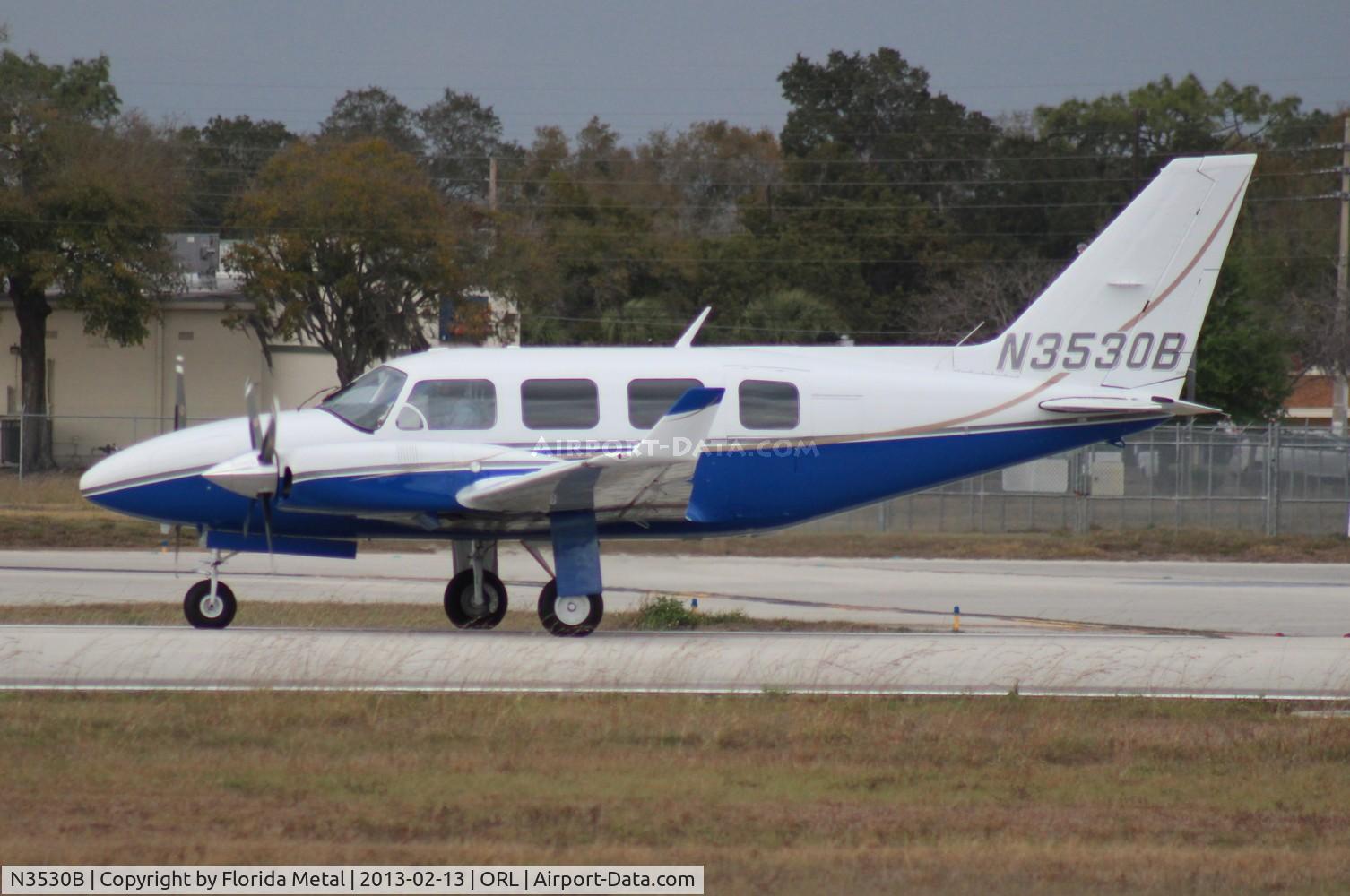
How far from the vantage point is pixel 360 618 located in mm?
17438

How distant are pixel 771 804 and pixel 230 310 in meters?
43.9

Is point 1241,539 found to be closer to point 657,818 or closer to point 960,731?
point 960,731

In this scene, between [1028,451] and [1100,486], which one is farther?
[1100,486]

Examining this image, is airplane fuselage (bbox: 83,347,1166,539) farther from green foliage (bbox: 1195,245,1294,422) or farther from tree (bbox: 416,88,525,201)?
tree (bbox: 416,88,525,201)

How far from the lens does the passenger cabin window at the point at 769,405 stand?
577 inches

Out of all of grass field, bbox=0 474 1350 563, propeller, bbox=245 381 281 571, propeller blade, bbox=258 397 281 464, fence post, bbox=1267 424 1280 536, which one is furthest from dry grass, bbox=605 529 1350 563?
propeller blade, bbox=258 397 281 464

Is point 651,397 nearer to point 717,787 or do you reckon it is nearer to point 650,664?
point 650,664

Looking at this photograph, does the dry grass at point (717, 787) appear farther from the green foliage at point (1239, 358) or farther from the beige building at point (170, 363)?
the beige building at point (170, 363)

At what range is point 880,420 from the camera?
49.1 feet

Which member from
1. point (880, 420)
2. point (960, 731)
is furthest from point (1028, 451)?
point (960, 731)

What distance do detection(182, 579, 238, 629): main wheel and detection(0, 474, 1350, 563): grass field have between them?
15.0 m

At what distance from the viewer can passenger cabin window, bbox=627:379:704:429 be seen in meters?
14.4

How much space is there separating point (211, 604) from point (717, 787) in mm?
7186

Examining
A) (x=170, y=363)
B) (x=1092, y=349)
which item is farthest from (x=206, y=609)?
(x=170, y=363)
